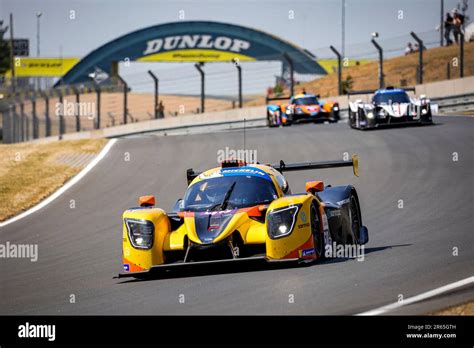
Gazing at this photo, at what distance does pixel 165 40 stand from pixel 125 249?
220 feet

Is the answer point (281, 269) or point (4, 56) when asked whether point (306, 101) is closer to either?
point (281, 269)

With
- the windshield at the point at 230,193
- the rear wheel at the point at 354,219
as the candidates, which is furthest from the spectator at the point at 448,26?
the windshield at the point at 230,193

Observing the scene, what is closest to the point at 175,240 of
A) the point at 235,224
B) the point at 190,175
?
the point at 235,224

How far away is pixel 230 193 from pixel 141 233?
1.23 meters

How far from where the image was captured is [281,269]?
11984mm

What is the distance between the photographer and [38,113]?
1996 inches

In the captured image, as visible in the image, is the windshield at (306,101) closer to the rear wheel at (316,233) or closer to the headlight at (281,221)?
the rear wheel at (316,233)

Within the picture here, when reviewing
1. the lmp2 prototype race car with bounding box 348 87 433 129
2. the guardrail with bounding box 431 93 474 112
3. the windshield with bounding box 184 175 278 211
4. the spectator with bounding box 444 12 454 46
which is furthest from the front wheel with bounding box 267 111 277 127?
the windshield with bounding box 184 175 278 211

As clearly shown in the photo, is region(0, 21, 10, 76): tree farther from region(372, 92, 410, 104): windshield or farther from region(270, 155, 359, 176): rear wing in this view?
region(270, 155, 359, 176): rear wing

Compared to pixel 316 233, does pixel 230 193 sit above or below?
above

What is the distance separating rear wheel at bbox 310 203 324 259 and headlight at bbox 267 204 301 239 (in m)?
0.36

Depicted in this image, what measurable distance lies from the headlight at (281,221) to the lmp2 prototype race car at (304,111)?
23.0 m
